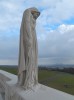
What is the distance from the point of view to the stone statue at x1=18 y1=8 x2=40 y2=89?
7.84 m

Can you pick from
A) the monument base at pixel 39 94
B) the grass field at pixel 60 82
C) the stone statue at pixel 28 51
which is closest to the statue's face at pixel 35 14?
the stone statue at pixel 28 51

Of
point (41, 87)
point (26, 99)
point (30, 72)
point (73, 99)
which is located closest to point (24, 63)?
point (30, 72)

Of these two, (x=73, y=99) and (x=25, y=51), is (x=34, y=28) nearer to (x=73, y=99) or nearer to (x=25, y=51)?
(x=25, y=51)

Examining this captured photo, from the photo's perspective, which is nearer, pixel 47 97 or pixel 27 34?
pixel 47 97

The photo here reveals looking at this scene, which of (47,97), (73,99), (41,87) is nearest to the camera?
(73,99)

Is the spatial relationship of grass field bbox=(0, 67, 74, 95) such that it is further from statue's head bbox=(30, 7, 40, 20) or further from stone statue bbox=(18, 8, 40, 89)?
statue's head bbox=(30, 7, 40, 20)

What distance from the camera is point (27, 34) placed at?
26.6 ft

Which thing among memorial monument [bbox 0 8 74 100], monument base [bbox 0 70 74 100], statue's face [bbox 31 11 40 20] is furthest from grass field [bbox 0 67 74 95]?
monument base [bbox 0 70 74 100]

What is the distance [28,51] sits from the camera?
26.2ft

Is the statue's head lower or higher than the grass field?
higher

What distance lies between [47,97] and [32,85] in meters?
1.56

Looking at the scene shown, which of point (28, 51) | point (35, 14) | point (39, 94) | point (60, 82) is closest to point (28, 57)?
point (28, 51)

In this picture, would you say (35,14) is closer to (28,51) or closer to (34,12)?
(34,12)

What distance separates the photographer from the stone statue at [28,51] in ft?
25.7
